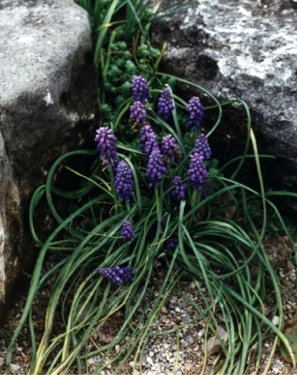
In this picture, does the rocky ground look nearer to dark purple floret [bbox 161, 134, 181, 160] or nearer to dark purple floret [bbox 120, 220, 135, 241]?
dark purple floret [bbox 120, 220, 135, 241]

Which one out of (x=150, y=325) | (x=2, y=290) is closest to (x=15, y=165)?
(x=2, y=290)

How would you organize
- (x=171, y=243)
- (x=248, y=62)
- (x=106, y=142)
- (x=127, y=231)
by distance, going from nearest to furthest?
(x=106, y=142) < (x=127, y=231) < (x=171, y=243) < (x=248, y=62)

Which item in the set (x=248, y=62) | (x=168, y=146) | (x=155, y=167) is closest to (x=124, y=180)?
(x=155, y=167)

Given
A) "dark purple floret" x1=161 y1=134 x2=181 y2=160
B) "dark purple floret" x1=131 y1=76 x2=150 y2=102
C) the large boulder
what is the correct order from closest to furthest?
the large boulder
"dark purple floret" x1=161 y1=134 x2=181 y2=160
"dark purple floret" x1=131 y1=76 x2=150 y2=102

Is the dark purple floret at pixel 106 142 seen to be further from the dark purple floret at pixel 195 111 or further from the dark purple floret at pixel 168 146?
the dark purple floret at pixel 195 111

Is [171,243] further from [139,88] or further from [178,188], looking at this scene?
[139,88]

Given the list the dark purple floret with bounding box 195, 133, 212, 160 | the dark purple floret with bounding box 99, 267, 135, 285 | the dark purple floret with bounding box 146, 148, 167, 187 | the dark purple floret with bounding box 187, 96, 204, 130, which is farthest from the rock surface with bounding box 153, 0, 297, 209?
the dark purple floret with bounding box 99, 267, 135, 285
